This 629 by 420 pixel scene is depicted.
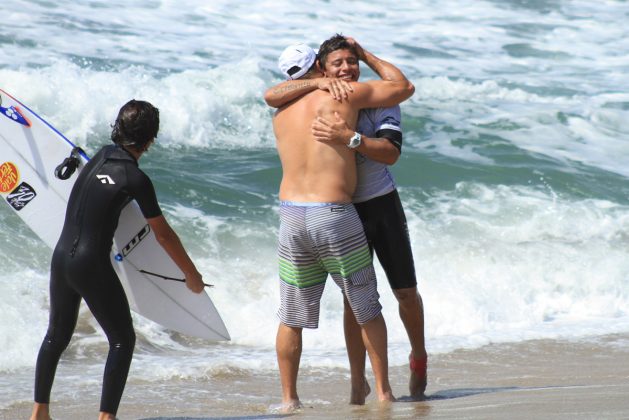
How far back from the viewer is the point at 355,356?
4867mm

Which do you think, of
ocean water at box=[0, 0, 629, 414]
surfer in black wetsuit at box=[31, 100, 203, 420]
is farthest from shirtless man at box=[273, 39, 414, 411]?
ocean water at box=[0, 0, 629, 414]

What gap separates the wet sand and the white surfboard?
45cm

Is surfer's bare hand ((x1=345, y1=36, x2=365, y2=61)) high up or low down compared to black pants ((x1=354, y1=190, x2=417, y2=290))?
up

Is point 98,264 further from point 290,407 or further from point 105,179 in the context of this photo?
point 290,407

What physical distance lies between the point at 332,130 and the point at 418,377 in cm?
141

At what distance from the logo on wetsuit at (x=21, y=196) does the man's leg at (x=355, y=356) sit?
5.51 feet

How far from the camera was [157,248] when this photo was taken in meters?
4.88

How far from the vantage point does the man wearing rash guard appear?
442cm

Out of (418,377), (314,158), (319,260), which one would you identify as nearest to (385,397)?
(418,377)

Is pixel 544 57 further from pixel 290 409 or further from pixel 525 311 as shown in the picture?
pixel 290 409

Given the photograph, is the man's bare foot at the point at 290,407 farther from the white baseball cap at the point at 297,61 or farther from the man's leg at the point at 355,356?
the white baseball cap at the point at 297,61

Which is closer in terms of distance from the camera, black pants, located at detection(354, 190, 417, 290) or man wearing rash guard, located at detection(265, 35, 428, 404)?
man wearing rash guard, located at detection(265, 35, 428, 404)

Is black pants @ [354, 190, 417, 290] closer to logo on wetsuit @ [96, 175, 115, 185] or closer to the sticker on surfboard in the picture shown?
logo on wetsuit @ [96, 175, 115, 185]

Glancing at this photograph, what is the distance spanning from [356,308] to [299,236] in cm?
43
